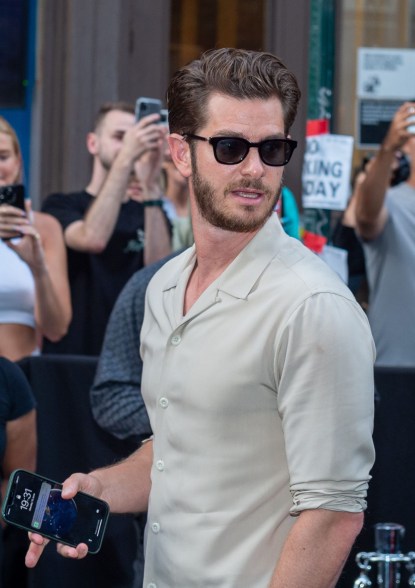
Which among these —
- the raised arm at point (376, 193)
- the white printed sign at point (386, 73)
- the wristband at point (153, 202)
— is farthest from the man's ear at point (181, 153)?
the white printed sign at point (386, 73)

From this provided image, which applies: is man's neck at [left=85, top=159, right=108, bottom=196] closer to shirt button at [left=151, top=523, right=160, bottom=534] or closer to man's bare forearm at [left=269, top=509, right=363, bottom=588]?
Result: shirt button at [left=151, top=523, right=160, bottom=534]

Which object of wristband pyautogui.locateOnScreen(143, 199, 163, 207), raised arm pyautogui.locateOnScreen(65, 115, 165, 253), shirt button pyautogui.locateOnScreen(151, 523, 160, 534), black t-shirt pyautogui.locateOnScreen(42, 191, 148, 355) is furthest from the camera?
wristband pyautogui.locateOnScreen(143, 199, 163, 207)

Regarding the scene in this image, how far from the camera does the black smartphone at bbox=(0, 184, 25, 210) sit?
5.14 m

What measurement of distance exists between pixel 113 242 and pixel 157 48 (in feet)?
9.07

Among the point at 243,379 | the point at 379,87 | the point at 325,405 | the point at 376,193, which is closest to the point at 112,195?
the point at 376,193

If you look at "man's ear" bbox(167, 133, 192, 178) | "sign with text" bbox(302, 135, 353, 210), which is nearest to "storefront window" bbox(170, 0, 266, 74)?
"sign with text" bbox(302, 135, 353, 210)

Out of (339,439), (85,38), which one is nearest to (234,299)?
(339,439)

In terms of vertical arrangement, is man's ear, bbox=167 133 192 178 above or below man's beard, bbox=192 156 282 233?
above

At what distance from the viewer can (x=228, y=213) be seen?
2502 mm

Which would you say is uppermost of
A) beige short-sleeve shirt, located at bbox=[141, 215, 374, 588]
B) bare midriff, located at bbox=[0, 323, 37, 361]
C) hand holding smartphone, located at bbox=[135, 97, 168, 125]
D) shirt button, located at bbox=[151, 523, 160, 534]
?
hand holding smartphone, located at bbox=[135, 97, 168, 125]

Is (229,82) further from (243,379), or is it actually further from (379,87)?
(379,87)

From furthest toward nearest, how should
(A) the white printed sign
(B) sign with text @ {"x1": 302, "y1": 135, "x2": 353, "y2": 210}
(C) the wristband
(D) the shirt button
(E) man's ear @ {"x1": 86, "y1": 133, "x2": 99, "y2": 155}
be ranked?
(A) the white printed sign
(E) man's ear @ {"x1": 86, "y1": 133, "x2": 99, "y2": 155}
(C) the wristband
(B) sign with text @ {"x1": 302, "y1": 135, "x2": 353, "y2": 210}
(D) the shirt button

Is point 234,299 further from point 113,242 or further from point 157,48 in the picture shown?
point 157,48

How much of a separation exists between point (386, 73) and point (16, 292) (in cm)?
437
